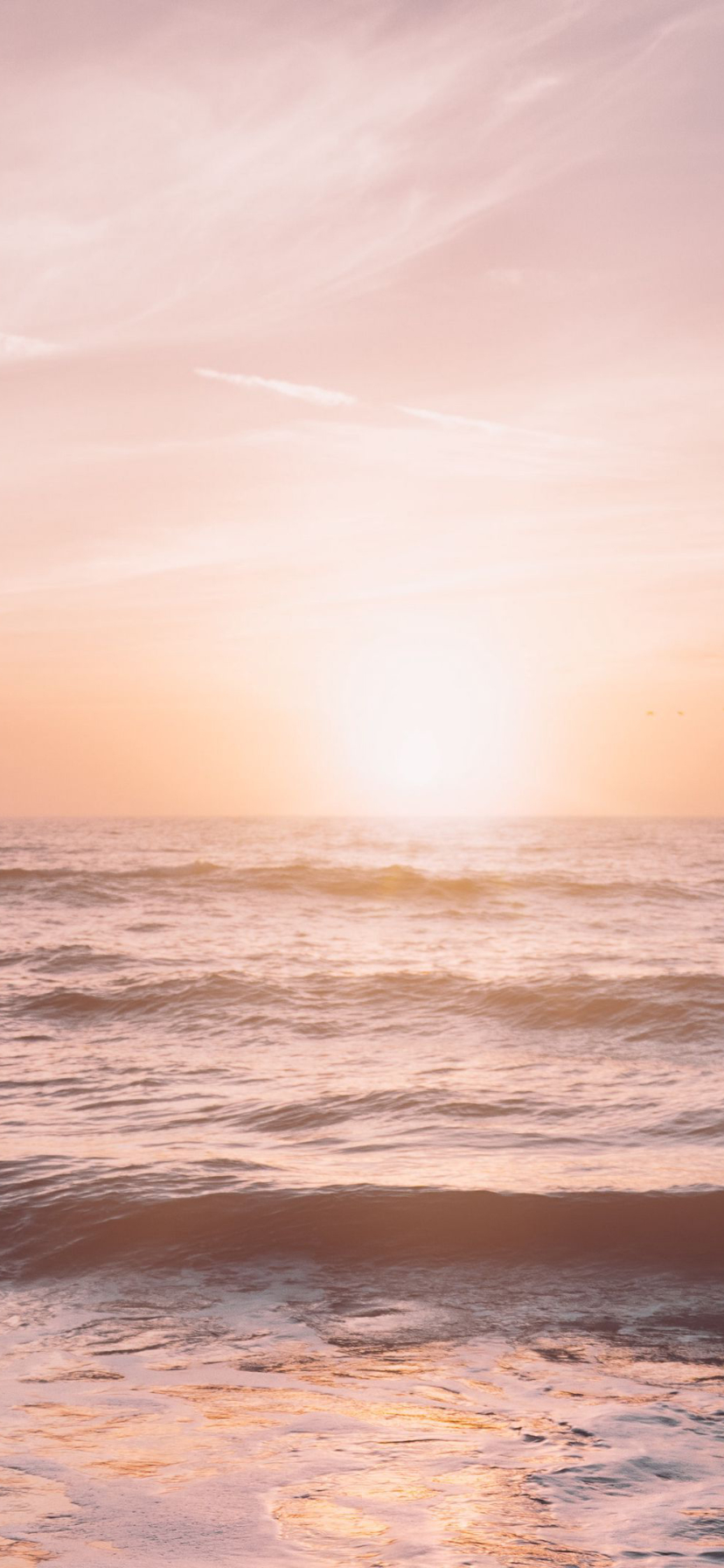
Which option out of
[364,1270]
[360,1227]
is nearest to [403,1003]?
[360,1227]

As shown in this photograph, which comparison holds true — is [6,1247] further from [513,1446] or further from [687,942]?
[687,942]

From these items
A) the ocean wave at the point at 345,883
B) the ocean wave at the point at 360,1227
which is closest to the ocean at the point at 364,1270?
the ocean wave at the point at 360,1227

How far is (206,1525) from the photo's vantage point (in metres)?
4.23

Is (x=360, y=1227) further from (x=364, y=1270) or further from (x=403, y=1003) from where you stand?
(x=403, y=1003)

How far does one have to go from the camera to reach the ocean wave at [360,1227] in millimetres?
7980

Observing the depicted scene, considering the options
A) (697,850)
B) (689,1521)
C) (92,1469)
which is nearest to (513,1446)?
(689,1521)

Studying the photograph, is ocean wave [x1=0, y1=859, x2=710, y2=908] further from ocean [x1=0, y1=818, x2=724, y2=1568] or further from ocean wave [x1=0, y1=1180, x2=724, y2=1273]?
ocean wave [x1=0, y1=1180, x2=724, y2=1273]

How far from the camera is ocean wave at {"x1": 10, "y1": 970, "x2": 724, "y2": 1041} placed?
17297 mm

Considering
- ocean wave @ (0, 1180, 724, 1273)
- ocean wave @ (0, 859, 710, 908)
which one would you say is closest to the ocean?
ocean wave @ (0, 1180, 724, 1273)

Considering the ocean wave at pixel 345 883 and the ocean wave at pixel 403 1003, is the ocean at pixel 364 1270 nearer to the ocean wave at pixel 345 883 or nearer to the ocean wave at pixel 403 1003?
the ocean wave at pixel 403 1003

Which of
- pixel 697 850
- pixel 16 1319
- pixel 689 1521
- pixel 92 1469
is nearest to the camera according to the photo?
pixel 689 1521

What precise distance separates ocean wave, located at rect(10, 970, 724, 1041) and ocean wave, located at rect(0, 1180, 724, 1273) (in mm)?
7909

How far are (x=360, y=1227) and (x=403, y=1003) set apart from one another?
1053cm

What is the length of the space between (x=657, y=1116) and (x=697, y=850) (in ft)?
199
